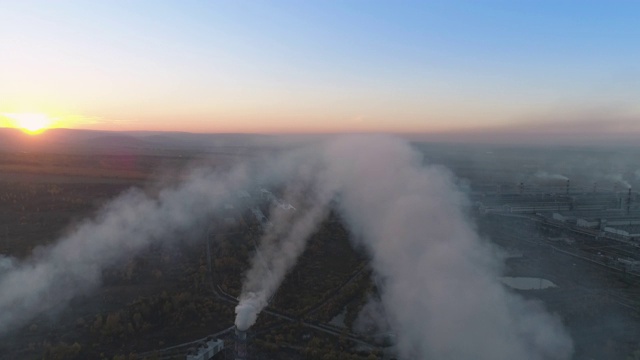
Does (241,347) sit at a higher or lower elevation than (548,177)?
higher

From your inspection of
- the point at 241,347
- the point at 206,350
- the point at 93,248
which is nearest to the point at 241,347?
the point at 241,347

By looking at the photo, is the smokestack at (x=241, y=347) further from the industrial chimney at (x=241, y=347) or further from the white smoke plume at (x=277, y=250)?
the white smoke plume at (x=277, y=250)

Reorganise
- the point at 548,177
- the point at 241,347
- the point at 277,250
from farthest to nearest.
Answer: the point at 548,177 < the point at 277,250 < the point at 241,347

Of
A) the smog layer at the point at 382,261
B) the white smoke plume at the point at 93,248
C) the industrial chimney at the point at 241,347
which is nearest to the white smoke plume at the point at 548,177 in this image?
the smog layer at the point at 382,261

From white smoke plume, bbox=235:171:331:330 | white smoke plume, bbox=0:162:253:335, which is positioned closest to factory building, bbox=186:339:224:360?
white smoke plume, bbox=235:171:331:330

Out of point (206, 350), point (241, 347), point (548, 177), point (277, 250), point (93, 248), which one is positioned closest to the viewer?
point (241, 347)

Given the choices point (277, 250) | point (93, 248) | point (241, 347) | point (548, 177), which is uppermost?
point (93, 248)

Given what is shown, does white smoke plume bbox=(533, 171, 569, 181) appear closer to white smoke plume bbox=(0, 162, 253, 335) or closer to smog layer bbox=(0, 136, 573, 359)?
smog layer bbox=(0, 136, 573, 359)

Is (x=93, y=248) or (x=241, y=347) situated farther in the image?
(x=93, y=248)

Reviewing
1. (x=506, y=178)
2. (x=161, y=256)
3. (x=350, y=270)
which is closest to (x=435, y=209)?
(x=350, y=270)

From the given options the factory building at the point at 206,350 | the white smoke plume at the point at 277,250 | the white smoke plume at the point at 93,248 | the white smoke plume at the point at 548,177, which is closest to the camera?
the factory building at the point at 206,350

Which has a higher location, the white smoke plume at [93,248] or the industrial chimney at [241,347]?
the white smoke plume at [93,248]

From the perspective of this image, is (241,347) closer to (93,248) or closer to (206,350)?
(206,350)

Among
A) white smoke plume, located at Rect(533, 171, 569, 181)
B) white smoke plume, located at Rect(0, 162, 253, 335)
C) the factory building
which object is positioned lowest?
white smoke plume, located at Rect(533, 171, 569, 181)
